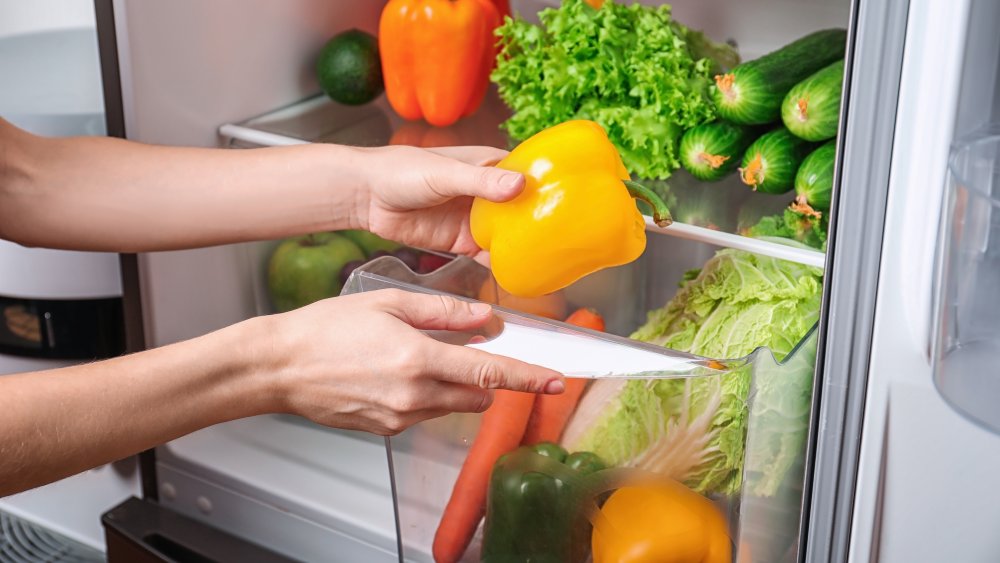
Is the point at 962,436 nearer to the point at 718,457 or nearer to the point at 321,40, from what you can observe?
the point at 718,457

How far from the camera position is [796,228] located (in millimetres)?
1129

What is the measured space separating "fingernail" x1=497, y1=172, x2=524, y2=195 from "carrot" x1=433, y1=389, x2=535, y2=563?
0.18m

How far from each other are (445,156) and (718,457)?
42 centimetres

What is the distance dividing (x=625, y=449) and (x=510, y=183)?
0.85ft

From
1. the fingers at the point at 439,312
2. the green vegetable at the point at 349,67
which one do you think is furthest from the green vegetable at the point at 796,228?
the green vegetable at the point at 349,67

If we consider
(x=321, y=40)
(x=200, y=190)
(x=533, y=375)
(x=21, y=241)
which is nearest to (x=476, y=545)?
(x=533, y=375)

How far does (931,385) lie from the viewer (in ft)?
2.74

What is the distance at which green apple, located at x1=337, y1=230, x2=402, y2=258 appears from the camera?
4.75 ft

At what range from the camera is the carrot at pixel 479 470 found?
974 millimetres

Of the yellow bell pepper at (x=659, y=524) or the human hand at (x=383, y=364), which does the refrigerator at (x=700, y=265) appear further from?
the human hand at (x=383, y=364)

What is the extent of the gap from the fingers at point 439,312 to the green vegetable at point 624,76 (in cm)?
40

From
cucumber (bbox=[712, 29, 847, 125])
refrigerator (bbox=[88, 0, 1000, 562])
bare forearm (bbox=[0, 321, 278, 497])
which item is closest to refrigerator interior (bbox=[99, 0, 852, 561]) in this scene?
refrigerator (bbox=[88, 0, 1000, 562])

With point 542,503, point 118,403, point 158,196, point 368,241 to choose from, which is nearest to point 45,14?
point 158,196

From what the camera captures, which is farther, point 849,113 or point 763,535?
point 763,535
